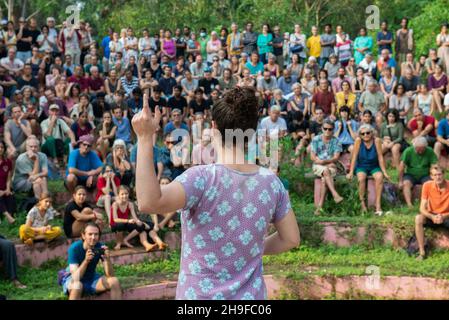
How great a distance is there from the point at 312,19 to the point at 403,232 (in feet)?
38.6

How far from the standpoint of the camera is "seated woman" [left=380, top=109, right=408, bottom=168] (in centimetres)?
1263

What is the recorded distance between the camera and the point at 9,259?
9.23 metres

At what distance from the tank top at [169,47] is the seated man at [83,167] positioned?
6.06m

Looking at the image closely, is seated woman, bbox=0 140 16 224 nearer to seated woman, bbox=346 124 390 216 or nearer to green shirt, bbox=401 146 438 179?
seated woman, bbox=346 124 390 216

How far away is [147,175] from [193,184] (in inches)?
8.8

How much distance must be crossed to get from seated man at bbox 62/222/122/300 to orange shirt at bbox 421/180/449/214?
13.1 ft

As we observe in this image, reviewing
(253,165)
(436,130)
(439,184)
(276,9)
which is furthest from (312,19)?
(253,165)

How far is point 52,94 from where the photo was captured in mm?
14055

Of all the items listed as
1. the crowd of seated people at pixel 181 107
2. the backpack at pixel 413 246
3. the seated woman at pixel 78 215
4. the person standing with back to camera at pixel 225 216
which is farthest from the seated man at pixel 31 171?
the person standing with back to camera at pixel 225 216

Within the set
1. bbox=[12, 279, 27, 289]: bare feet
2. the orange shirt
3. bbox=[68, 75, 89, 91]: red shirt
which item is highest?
bbox=[68, 75, 89, 91]: red shirt

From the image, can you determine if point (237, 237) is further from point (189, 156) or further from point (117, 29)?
point (117, 29)

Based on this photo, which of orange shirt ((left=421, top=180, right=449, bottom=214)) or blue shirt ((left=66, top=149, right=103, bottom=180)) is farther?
blue shirt ((left=66, top=149, right=103, bottom=180))

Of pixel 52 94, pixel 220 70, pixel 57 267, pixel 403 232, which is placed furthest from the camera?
pixel 220 70

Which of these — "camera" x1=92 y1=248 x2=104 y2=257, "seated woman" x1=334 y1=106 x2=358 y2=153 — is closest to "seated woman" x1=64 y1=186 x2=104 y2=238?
"camera" x1=92 y1=248 x2=104 y2=257
